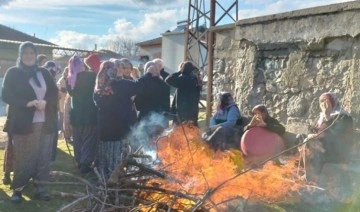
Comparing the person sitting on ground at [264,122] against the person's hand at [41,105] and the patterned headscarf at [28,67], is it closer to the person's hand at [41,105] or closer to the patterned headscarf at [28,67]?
the person's hand at [41,105]

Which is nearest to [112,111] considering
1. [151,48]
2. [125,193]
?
[125,193]

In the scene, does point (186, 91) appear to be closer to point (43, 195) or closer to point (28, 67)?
point (28, 67)

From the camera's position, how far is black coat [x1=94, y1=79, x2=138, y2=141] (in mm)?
5555

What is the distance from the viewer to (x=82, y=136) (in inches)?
251

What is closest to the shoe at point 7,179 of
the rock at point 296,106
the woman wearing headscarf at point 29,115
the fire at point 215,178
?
the woman wearing headscarf at point 29,115

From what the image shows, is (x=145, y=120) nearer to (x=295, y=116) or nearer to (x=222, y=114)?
(x=222, y=114)

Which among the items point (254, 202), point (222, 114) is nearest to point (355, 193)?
point (254, 202)

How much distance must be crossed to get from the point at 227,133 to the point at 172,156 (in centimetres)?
167

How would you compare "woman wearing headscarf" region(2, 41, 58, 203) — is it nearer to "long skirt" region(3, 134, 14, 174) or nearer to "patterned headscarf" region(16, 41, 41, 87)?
"patterned headscarf" region(16, 41, 41, 87)

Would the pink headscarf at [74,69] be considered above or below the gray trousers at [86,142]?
above

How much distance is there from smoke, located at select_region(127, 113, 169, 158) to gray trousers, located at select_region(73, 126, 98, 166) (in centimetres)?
72

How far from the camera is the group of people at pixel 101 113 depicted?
491 cm

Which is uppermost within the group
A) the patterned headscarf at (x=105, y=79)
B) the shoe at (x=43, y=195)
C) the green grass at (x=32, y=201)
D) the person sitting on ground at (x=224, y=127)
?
the patterned headscarf at (x=105, y=79)

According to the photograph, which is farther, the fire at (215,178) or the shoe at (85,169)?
the shoe at (85,169)
